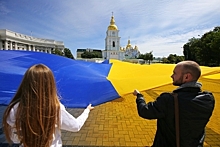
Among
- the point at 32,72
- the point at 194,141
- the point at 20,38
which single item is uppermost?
the point at 20,38

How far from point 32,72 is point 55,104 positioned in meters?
0.30

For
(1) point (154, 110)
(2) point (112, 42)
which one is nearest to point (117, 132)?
(1) point (154, 110)

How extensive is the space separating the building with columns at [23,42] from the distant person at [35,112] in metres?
59.8

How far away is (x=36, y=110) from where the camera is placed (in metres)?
1.15

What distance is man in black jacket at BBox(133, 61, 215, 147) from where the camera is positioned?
3.98 ft

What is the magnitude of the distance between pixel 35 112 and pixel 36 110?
0.6 inches

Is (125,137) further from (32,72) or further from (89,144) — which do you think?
(32,72)

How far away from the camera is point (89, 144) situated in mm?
3361

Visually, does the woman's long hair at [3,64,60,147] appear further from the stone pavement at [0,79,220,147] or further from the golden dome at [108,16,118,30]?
the golden dome at [108,16,118,30]

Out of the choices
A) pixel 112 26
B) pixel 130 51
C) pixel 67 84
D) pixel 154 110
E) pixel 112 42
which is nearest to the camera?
pixel 154 110

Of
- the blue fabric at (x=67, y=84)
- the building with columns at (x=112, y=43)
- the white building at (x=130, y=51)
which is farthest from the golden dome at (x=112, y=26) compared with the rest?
the blue fabric at (x=67, y=84)

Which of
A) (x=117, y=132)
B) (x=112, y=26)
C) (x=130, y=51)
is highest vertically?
(x=112, y=26)

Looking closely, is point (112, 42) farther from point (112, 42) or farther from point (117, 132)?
point (117, 132)

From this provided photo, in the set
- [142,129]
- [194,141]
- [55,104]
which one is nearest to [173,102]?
[194,141]
